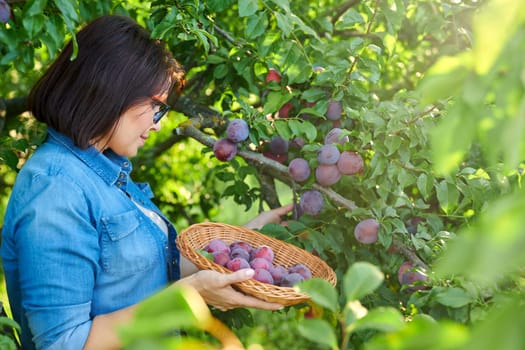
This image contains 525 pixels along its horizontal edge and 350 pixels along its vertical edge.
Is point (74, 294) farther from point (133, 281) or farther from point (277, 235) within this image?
point (277, 235)

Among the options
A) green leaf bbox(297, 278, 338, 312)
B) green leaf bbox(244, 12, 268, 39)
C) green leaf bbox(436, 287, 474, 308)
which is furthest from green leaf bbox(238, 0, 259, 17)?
green leaf bbox(297, 278, 338, 312)

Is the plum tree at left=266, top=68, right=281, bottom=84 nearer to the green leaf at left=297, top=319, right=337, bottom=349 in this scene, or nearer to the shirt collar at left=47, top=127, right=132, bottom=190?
the shirt collar at left=47, top=127, right=132, bottom=190

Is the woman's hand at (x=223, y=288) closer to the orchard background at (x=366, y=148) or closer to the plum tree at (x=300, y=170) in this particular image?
the orchard background at (x=366, y=148)

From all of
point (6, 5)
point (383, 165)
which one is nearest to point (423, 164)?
point (383, 165)

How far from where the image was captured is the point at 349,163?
176 cm

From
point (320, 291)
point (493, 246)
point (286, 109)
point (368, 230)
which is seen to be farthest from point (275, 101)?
point (493, 246)

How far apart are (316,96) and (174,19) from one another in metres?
0.48

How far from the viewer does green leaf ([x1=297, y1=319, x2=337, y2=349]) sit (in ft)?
1.83

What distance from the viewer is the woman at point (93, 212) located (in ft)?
4.58

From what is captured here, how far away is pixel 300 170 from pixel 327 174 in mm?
100

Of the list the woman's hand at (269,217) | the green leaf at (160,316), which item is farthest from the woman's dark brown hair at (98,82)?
the green leaf at (160,316)

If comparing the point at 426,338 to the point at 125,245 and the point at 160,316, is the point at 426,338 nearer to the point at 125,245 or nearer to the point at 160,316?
the point at 160,316

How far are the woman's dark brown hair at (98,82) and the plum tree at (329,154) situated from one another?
459 millimetres

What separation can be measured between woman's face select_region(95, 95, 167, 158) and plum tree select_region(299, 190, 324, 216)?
50cm
